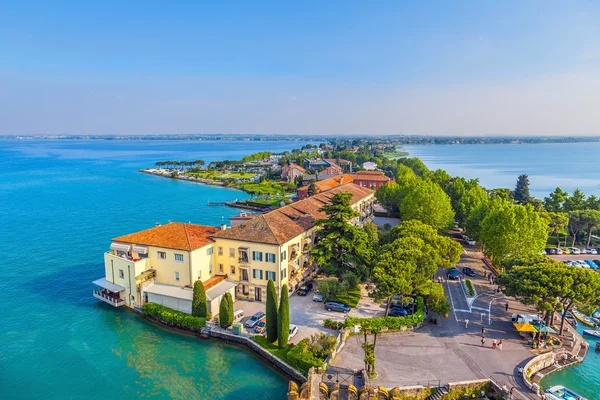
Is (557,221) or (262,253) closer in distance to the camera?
(262,253)

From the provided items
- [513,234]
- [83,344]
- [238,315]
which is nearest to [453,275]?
[513,234]

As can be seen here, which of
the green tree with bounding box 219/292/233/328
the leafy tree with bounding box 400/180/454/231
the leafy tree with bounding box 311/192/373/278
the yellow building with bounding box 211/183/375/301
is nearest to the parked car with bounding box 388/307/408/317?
the leafy tree with bounding box 311/192/373/278

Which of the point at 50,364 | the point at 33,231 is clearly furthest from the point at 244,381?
the point at 33,231

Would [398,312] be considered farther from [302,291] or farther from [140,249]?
[140,249]

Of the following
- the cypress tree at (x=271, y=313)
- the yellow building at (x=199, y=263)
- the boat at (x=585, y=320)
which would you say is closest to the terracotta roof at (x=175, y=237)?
the yellow building at (x=199, y=263)

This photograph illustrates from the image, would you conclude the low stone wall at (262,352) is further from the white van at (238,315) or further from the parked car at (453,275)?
the parked car at (453,275)

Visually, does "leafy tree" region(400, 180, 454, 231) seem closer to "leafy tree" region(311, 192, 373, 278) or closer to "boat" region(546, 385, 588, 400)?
"leafy tree" region(311, 192, 373, 278)
